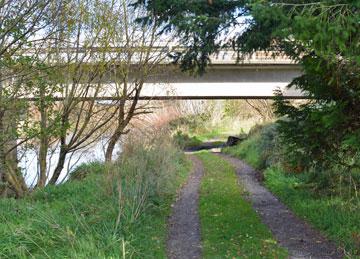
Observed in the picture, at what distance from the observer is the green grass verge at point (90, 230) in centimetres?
697

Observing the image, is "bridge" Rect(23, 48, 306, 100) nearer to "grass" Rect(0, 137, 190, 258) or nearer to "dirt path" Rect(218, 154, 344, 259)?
"grass" Rect(0, 137, 190, 258)

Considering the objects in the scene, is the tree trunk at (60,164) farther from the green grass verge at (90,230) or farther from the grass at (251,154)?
the grass at (251,154)

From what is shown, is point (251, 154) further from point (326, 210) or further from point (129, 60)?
point (326, 210)

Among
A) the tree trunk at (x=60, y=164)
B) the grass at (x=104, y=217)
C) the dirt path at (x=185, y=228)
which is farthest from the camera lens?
the tree trunk at (x=60, y=164)

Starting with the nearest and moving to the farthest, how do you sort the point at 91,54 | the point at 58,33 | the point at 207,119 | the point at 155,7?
the point at 155,7 < the point at 58,33 < the point at 91,54 < the point at 207,119

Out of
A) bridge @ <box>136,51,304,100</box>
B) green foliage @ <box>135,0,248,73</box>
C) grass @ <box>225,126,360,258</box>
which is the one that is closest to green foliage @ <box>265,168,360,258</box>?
grass @ <box>225,126,360,258</box>

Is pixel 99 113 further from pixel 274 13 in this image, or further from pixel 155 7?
pixel 274 13

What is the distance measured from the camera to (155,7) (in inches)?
367

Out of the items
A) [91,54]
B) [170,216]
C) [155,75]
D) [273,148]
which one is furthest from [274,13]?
[155,75]

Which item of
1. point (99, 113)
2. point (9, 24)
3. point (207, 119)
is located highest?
point (9, 24)

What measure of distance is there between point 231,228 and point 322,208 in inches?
85.0

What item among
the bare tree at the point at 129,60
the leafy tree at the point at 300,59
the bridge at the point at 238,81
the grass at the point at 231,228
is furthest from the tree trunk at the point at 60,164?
the bridge at the point at 238,81

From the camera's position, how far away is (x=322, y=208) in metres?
10.4

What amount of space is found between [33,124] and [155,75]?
24.3ft
